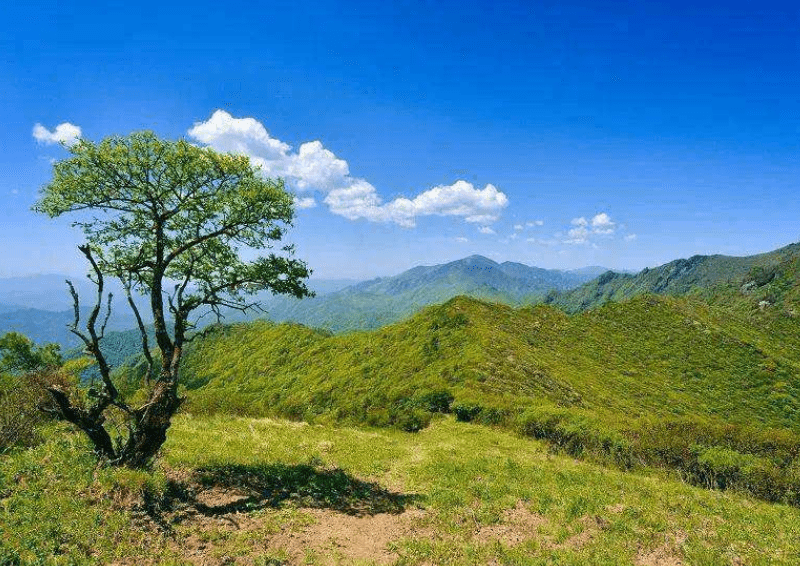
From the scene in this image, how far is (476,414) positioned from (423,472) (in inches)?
660

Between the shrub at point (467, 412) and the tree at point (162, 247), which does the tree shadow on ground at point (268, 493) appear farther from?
the shrub at point (467, 412)

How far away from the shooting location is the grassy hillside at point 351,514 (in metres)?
12.6

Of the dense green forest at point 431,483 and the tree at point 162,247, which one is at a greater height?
the tree at point 162,247

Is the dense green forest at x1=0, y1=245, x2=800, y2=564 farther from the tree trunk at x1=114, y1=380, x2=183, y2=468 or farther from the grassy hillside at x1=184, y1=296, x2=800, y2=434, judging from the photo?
the tree trunk at x1=114, y1=380, x2=183, y2=468

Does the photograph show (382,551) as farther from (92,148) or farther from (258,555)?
(92,148)

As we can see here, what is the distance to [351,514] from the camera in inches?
651

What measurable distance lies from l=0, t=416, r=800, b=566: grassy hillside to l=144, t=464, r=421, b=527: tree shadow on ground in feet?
0.25

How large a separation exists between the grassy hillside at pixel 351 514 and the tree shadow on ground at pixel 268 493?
0.25 feet

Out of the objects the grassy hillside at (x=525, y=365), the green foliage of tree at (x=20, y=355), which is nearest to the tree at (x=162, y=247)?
the green foliage of tree at (x=20, y=355)

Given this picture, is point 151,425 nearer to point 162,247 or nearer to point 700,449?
point 162,247

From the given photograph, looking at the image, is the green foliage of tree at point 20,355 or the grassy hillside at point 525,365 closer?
the green foliage of tree at point 20,355

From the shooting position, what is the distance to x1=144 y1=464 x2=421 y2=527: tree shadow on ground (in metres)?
15.1

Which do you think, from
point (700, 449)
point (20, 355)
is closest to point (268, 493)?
point (20, 355)

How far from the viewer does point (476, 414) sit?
38219 mm
